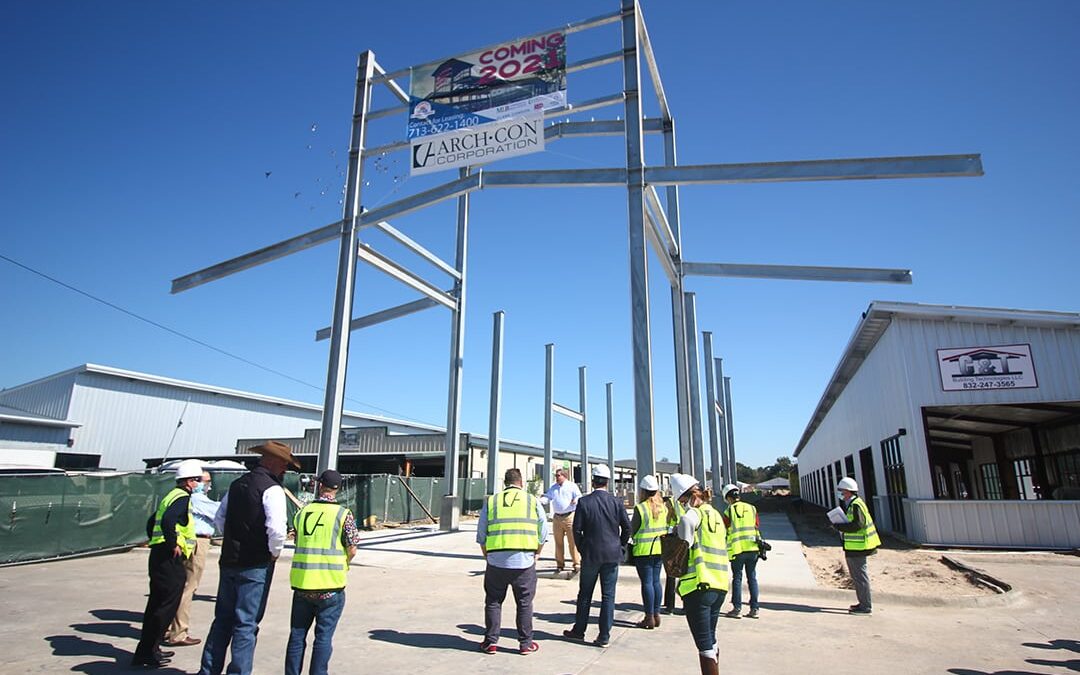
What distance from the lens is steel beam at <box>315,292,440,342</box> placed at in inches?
681

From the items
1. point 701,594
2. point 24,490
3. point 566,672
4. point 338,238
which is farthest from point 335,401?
point 701,594

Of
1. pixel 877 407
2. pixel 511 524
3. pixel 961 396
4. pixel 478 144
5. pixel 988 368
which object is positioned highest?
pixel 478 144

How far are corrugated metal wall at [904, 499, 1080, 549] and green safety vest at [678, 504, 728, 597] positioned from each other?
12.2 meters

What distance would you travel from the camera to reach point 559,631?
21.1 ft

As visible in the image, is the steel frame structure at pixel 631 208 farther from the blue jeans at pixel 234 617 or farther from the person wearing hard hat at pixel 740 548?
the blue jeans at pixel 234 617

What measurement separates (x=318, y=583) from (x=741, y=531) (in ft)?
17.4

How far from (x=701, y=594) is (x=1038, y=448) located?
22877 millimetres

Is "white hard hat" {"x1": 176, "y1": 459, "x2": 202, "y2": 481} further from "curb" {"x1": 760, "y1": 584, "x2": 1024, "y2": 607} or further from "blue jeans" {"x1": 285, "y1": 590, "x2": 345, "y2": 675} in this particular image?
"curb" {"x1": 760, "y1": 584, "x2": 1024, "y2": 607}

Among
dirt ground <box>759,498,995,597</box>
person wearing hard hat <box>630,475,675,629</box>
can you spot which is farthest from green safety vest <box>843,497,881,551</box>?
person wearing hard hat <box>630,475,675,629</box>

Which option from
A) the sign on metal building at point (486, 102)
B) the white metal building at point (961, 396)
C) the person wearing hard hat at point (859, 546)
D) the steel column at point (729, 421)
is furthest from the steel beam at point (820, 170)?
the steel column at point (729, 421)

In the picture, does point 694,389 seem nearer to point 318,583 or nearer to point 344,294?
point 344,294

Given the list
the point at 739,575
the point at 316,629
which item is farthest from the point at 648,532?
the point at 316,629

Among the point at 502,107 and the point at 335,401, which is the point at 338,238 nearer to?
the point at 335,401

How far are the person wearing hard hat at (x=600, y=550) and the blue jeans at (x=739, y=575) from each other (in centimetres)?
197
